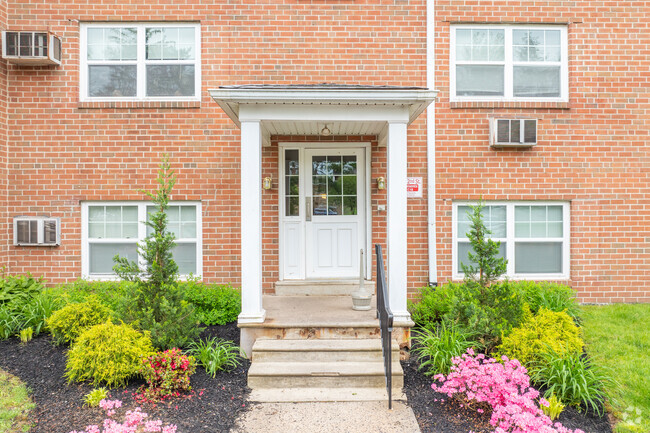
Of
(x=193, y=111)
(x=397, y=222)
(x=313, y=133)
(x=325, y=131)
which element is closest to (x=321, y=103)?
(x=325, y=131)

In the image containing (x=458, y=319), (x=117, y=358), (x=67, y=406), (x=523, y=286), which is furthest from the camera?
(x=523, y=286)

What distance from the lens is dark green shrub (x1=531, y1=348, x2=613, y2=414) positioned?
13.2 ft

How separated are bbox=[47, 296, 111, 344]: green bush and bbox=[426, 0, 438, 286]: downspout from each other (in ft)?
15.8

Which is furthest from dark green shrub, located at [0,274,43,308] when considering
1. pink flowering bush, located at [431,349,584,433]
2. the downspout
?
the downspout

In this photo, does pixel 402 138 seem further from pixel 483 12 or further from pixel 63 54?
pixel 63 54

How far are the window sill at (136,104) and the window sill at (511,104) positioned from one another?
14.3ft

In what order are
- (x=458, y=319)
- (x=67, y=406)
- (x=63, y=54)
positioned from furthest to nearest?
(x=63, y=54)
(x=458, y=319)
(x=67, y=406)

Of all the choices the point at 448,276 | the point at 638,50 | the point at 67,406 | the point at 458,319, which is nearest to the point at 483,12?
the point at 638,50

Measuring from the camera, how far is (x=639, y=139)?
6.94 m

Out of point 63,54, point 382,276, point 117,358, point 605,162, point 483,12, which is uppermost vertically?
point 483,12

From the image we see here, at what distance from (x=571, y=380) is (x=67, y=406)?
486cm

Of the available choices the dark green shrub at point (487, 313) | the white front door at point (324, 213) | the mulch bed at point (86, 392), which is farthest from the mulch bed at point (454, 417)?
the white front door at point (324, 213)

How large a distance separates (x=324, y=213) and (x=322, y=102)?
7.70ft

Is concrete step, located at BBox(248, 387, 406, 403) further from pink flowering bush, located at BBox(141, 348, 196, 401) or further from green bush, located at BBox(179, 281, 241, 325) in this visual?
green bush, located at BBox(179, 281, 241, 325)
